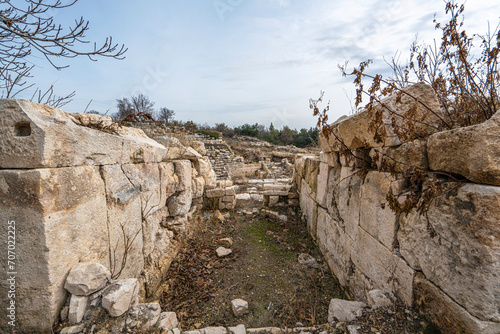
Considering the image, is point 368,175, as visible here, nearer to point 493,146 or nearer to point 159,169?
point 493,146

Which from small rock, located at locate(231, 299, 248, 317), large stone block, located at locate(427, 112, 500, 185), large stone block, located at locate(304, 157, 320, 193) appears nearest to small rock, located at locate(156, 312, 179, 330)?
small rock, located at locate(231, 299, 248, 317)

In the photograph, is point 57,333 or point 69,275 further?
point 69,275

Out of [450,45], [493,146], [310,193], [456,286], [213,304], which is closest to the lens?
[493,146]

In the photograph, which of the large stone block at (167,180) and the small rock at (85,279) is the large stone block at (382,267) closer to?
the small rock at (85,279)

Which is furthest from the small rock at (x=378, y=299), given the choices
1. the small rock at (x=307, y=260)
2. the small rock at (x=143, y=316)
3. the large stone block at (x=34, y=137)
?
the large stone block at (x=34, y=137)

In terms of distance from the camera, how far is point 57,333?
5.25 ft

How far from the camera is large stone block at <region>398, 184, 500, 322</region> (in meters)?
1.26

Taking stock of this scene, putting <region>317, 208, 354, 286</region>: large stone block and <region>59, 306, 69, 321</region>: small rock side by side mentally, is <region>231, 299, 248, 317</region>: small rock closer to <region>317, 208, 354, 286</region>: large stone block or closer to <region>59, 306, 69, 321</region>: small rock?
A: <region>317, 208, 354, 286</region>: large stone block

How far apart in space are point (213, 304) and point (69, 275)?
68.9 inches

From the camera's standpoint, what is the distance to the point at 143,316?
180 cm

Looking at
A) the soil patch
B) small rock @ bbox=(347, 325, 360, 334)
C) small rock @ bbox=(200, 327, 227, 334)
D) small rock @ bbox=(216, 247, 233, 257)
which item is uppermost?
small rock @ bbox=(347, 325, 360, 334)

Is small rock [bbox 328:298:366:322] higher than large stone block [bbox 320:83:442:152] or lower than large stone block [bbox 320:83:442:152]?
lower

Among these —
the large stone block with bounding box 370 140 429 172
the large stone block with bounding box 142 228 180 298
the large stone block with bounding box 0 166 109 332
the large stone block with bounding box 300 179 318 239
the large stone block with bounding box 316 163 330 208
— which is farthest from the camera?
the large stone block with bounding box 300 179 318 239

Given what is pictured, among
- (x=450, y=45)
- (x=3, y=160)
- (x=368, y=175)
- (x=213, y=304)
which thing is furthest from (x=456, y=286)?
(x=3, y=160)
